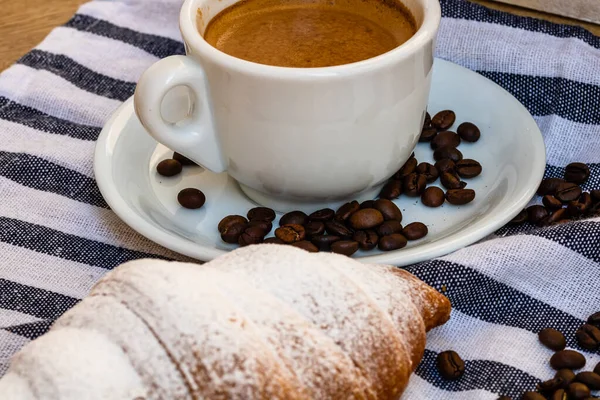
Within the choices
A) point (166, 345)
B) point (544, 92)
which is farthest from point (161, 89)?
point (544, 92)

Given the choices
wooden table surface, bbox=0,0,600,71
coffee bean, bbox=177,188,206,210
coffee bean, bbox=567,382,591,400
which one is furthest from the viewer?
wooden table surface, bbox=0,0,600,71

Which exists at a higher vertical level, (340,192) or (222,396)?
(222,396)

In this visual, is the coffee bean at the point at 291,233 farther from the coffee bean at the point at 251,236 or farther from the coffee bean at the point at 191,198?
the coffee bean at the point at 191,198

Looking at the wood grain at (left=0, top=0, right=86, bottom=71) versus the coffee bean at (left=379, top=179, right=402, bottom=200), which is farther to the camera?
the wood grain at (left=0, top=0, right=86, bottom=71)

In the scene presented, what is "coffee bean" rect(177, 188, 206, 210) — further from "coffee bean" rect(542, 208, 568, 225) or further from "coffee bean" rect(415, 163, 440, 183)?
"coffee bean" rect(542, 208, 568, 225)

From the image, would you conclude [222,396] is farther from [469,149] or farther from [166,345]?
[469,149]

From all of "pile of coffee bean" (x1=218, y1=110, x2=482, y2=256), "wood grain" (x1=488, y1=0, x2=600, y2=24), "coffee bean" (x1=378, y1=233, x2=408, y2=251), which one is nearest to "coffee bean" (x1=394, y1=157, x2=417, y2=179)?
"pile of coffee bean" (x1=218, y1=110, x2=482, y2=256)

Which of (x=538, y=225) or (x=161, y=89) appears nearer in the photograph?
(x=161, y=89)
